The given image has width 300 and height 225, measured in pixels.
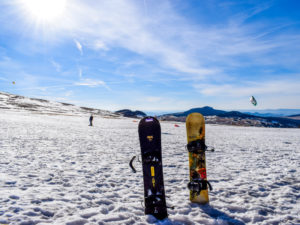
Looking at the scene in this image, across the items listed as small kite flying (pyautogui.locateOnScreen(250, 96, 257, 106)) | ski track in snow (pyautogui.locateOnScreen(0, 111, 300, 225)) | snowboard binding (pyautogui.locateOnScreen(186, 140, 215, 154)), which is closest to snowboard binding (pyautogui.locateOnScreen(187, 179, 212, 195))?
ski track in snow (pyautogui.locateOnScreen(0, 111, 300, 225))

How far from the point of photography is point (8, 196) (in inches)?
164

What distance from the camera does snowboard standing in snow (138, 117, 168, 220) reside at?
372 centimetres

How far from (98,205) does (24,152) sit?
686 centimetres

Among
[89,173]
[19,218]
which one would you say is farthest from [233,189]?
[19,218]

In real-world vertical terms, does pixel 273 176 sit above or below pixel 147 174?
below

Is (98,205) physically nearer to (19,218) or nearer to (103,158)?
(19,218)

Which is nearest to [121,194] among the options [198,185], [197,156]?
[198,185]

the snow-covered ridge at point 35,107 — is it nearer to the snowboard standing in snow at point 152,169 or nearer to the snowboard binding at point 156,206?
the snowboard standing in snow at point 152,169

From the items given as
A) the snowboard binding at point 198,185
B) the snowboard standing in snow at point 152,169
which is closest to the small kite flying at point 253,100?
the snowboard binding at point 198,185

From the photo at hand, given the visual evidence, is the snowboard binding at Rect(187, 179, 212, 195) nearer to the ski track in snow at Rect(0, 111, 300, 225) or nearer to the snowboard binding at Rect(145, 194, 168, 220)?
the ski track in snow at Rect(0, 111, 300, 225)

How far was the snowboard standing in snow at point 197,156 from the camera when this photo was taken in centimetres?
430

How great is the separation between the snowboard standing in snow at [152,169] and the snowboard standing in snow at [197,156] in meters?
0.88

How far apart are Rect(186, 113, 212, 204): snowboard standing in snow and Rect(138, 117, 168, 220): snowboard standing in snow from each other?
884 millimetres

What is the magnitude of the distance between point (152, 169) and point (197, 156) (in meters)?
1.25
